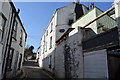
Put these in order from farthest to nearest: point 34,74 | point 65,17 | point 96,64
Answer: point 65,17 → point 34,74 → point 96,64

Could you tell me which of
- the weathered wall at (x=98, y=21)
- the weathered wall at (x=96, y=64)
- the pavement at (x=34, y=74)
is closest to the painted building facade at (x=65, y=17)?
the pavement at (x=34, y=74)

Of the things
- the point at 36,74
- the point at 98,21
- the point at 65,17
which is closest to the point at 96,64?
the point at 98,21

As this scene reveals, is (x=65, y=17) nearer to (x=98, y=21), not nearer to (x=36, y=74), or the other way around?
(x=98, y=21)

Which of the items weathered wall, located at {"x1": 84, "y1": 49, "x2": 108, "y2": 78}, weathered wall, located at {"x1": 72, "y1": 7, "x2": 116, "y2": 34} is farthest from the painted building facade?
weathered wall, located at {"x1": 84, "y1": 49, "x2": 108, "y2": 78}

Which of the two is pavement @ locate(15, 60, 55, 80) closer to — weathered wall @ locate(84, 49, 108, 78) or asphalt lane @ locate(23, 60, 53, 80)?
asphalt lane @ locate(23, 60, 53, 80)

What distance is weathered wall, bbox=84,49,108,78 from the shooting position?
480cm

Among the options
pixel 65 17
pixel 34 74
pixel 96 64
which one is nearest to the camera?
pixel 96 64

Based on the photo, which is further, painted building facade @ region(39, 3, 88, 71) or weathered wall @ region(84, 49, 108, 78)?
painted building facade @ region(39, 3, 88, 71)

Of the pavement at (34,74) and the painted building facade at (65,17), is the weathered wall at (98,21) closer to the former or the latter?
the painted building facade at (65,17)

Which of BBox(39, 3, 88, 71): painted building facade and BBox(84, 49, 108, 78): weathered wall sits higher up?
BBox(39, 3, 88, 71): painted building facade

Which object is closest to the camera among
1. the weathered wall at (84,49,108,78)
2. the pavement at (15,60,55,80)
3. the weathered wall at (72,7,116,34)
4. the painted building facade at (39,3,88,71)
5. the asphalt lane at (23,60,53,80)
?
the weathered wall at (84,49,108,78)

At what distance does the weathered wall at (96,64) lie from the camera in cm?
480

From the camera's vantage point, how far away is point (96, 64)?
536 centimetres

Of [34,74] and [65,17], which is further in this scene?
[65,17]
